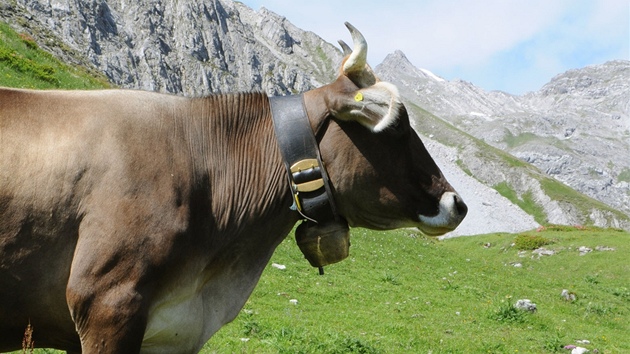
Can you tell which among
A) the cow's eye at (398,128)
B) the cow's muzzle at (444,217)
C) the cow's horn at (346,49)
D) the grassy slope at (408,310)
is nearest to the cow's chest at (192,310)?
the cow's muzzle at (444,217)

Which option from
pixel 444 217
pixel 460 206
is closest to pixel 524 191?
pixel 460 206

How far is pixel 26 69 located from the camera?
22.8 m

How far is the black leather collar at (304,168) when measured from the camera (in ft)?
11.7

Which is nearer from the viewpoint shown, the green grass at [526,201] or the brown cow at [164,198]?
the brown cow at [164,198]

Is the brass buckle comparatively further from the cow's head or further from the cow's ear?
the cow's ear

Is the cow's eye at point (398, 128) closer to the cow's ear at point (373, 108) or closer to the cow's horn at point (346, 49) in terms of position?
the cow's ear at point (373, 108)

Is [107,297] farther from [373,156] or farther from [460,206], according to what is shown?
[460,206]

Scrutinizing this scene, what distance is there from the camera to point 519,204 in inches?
4788

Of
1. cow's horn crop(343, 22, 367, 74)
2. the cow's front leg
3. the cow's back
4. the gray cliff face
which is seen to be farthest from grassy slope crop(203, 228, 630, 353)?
the gray cliff face

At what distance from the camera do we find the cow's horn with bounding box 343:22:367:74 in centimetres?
361

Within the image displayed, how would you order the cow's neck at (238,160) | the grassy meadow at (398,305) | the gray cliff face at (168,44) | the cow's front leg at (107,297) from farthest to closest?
the gray cliff face at (168,44) → the grassy meadow at (398,305) → the cow's neck at (238,160) → the cow's front leg at (107,297)

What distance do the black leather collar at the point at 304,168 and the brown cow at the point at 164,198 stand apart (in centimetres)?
8

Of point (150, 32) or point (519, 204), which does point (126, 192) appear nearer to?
point (519, 204)

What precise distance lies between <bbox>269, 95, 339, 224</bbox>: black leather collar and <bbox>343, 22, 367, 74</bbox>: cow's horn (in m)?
0.38
